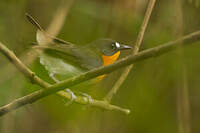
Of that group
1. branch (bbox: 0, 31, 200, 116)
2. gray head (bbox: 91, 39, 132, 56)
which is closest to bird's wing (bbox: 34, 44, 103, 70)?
gray head (bbox: 91, 39, 132, 56)

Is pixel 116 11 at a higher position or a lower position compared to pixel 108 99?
higher

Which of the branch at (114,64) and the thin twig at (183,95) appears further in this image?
the thin twig at (183,95)

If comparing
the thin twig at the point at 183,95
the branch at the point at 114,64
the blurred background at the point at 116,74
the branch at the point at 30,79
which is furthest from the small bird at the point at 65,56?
the thin twig at the point at 183,95

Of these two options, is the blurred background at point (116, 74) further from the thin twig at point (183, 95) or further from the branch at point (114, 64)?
the branch at point (114, 64)

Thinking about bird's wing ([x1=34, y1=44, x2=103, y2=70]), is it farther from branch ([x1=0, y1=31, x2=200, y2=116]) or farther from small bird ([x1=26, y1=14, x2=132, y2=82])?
branch ([x1=0, y1=31, x2=200, y2=116])

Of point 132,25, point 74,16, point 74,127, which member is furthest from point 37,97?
point 74,16

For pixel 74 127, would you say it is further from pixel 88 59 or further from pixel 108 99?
pixel 88 59
